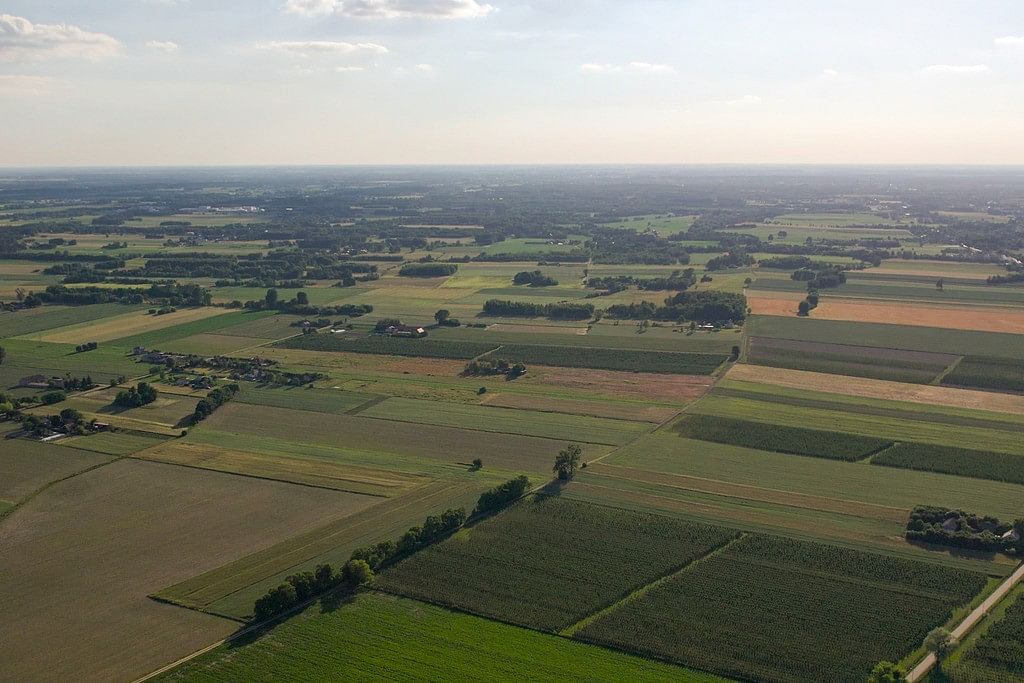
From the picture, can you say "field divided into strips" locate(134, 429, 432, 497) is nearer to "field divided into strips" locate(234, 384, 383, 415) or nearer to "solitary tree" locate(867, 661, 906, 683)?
"field divided into strips" locate(234, 384, 383, 415)

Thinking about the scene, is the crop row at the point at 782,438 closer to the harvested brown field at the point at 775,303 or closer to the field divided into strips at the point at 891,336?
the field divided into strips at the point at 891,336

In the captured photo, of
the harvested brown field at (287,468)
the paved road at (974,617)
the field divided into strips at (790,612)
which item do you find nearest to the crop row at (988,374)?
the paved road at (974,617)

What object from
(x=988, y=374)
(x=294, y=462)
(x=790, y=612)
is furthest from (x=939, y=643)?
(x=988, y=374)

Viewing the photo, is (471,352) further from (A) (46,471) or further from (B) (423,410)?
(A) (46,471)

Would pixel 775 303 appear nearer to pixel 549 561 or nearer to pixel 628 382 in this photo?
pixel 628 382

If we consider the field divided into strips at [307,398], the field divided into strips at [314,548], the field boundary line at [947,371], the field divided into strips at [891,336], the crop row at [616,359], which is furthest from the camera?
the field divided into strips at [891,336]

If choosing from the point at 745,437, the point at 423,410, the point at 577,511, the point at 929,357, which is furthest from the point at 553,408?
the point at 929,357

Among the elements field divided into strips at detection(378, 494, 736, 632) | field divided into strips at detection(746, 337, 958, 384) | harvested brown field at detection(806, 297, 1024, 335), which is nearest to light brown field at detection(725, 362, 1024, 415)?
field divided into strips at detection(746, 337, 958, 384)
